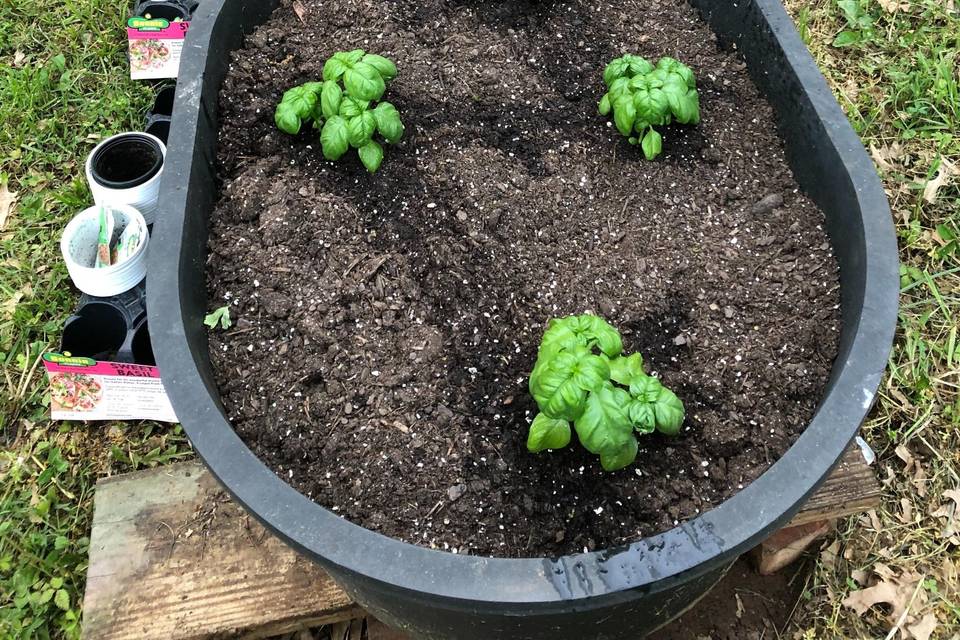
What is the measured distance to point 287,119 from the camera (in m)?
2.04

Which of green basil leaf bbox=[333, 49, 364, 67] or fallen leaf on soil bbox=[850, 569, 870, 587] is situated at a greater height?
green basil leaf bbox=[333, 49, 364, 67]

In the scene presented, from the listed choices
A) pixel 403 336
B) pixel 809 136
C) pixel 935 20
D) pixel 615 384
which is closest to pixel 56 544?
pixel 403 336

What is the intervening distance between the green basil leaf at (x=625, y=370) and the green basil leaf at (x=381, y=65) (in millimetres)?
999

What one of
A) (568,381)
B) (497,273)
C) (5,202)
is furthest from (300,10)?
(568,381)

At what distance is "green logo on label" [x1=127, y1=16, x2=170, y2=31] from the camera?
2.97m

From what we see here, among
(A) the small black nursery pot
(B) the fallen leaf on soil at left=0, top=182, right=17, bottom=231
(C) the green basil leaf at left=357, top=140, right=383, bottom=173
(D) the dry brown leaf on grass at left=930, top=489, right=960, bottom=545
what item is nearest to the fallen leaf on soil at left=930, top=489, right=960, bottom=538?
(D) the dry brown leaf on grass at left=930, top=489, right=960, bottom=545

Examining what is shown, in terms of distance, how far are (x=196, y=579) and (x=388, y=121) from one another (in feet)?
4.20

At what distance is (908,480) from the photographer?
2.40m

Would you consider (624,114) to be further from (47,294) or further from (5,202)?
(5,202)

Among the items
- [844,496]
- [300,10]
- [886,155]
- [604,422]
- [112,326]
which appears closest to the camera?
[604,422]

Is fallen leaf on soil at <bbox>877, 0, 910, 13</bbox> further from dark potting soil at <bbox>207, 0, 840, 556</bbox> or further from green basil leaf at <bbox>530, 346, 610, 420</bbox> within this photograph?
green basil leaf at <bbox>530, 346, 610, 420</bbox>

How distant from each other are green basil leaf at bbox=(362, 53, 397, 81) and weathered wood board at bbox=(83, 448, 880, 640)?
4.02 ft

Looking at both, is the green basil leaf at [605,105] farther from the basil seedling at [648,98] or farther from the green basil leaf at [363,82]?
the green basil leaf at [363,82]

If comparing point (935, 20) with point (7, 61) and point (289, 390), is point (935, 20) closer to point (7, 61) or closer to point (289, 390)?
point (289, 390)
